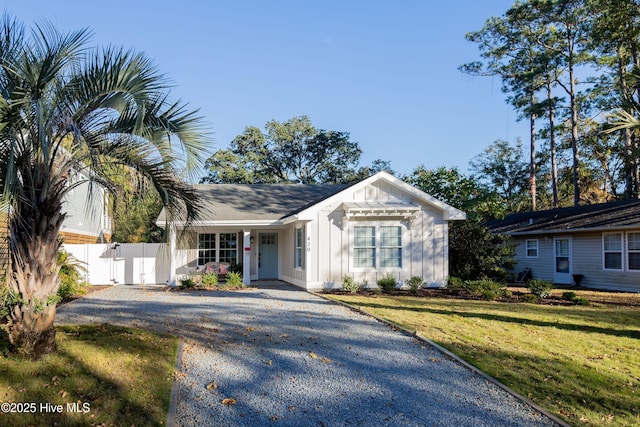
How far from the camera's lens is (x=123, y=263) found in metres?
17.7

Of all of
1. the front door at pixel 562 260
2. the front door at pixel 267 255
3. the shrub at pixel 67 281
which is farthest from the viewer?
the front door at pixel 562 260

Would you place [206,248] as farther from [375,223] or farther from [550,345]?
[550,345]

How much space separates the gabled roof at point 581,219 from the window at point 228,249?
13246 mm

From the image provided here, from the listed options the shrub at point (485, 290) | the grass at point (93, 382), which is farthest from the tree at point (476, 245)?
the grass at point (93, 382)

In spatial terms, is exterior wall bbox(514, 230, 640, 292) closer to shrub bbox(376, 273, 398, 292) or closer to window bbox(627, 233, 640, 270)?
window bbox(627, 233, 640, 270)

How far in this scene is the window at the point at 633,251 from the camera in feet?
54.2

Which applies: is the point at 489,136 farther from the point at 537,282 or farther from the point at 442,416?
the point at 442,416

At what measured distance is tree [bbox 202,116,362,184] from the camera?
127ft

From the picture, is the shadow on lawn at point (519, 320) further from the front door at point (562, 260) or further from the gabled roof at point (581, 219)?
the front door at point (562, 260)

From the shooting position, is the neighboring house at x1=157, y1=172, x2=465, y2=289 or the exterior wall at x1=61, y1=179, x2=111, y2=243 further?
the exterior wall at x1=61, y1=179, x2=111, y2=243

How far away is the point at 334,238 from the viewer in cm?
1562

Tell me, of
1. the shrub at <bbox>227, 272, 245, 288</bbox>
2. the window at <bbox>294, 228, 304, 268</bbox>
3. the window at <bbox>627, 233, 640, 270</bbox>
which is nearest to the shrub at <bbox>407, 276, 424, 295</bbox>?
the window at <bbox>294, 228, 304, 268</bbox>

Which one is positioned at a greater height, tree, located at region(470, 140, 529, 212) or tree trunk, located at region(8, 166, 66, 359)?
tree, located at region(470, 140, 529, 212)

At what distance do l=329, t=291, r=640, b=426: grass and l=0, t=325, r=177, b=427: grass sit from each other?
4.23 m
